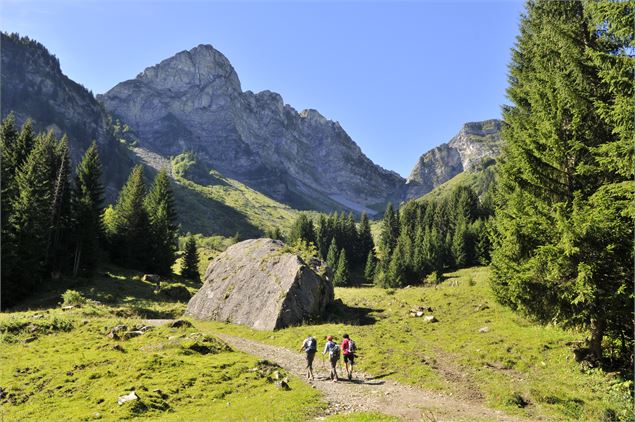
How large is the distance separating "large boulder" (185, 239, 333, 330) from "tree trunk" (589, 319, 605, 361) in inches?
836

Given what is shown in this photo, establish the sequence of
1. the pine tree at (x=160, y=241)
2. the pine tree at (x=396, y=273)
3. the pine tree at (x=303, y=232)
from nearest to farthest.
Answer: the pine tree at (x=160, y=241) < the pine tree at (x=396, y=273) < the pine tree at (x=303, y=232)

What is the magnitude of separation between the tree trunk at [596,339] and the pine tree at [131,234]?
2603 inches

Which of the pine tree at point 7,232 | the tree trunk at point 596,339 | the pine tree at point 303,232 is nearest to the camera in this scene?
the tree trunk at point 596,339

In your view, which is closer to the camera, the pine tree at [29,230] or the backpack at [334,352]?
the backpack at [334,352]

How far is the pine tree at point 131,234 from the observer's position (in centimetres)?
6788

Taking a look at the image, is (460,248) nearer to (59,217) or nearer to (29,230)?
(59,217)

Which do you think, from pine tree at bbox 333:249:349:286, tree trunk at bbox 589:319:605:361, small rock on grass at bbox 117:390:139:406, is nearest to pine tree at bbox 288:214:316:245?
pine tree at bbox 333:249:349:286

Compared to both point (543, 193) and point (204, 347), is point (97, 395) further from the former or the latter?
point (543, 193)

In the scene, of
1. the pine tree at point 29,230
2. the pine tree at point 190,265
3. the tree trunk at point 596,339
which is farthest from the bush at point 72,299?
the tree trunk at point 596,339

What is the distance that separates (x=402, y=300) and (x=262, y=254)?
1673 cm

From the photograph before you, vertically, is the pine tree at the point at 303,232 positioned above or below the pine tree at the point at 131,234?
above

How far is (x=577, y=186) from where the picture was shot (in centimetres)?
1906

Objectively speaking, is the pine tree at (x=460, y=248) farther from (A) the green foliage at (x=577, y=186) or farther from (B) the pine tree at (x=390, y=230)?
(A) the green foliage at (x=577, y=186)

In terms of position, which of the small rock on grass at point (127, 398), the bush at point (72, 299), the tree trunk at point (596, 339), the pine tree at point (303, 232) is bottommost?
the small rock on grass at point (127, 398)
